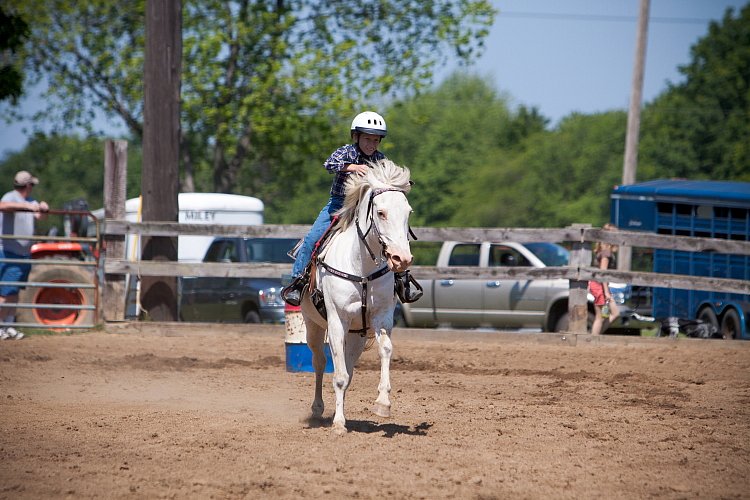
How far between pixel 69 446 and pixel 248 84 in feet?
61.6

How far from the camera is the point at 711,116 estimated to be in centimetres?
4731

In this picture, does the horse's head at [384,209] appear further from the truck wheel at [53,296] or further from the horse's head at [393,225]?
the truck wheel at [53,296]

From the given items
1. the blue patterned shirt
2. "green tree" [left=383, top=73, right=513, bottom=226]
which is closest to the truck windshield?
the blue patterned shirt

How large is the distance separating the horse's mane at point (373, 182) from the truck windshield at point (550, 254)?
923cm

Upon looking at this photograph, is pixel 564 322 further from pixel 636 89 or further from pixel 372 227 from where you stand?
pixel 372 227

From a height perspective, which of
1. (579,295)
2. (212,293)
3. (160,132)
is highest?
(160,132)

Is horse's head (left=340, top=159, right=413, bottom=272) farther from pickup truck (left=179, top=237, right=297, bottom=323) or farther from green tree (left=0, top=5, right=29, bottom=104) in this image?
green tree (left=0, top=5, right=29, bottom=104)

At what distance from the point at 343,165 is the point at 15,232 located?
8.77m

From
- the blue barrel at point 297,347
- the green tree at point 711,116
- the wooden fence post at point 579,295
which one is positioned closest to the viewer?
the blue barrel at point 297,347

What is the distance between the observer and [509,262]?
53.0 feet

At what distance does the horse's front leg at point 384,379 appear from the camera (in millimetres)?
7008

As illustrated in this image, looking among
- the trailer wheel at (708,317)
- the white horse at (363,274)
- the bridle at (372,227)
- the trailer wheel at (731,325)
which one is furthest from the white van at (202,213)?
the bridle at (372,227)

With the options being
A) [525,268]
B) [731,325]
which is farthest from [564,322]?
[731,325]

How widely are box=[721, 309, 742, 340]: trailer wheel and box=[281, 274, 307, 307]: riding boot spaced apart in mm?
8718
